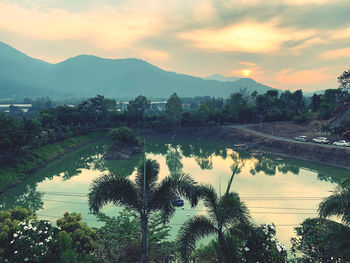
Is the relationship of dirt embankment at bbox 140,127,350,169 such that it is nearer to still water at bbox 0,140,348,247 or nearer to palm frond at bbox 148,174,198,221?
still water at bbox 0,140,348,247

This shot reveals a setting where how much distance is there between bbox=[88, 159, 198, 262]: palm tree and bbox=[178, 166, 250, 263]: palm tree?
1865 mm

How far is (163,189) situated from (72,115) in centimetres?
8208

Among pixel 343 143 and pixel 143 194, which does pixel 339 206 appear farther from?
pixel 343 143

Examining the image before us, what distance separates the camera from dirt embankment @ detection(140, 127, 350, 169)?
51656 mm

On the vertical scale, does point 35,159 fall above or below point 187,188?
below

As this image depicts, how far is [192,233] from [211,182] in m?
29.8

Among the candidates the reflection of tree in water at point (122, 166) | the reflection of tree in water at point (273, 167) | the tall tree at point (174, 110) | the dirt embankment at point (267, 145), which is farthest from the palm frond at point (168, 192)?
the tall tree at point (174, 110)

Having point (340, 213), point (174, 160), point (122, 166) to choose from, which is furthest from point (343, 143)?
point (340, 213)

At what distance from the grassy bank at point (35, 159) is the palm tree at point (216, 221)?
35.9 meters

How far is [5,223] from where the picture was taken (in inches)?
670

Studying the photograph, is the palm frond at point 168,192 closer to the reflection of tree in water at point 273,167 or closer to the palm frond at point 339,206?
the palm frond at point 339,206

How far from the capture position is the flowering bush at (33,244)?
13289 mm

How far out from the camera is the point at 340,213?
10.9 m


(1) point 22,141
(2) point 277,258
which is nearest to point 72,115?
(1) point 22,141
